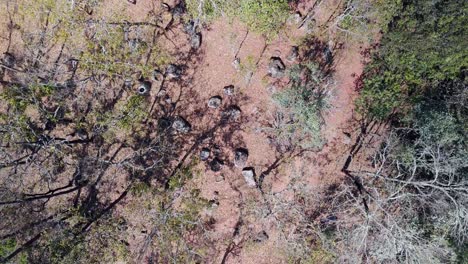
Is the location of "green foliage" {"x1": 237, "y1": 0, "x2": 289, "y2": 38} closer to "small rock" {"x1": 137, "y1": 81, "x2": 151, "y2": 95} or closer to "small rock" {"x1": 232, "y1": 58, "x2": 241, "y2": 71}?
"small rock" {"x1": 232, "y1": 58, "x2": 241, "y2": 71}

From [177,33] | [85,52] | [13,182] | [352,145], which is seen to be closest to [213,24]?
[177,33]

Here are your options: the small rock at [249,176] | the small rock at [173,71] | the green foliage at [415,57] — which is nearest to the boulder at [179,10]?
the small rock at [173,71]

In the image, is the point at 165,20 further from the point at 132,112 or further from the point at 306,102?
the point at 306,102

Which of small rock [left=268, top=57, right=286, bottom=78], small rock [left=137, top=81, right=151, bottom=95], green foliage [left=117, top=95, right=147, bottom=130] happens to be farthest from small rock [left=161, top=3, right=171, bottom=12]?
small rock [left=268, top=57, right=286, bottom=78]

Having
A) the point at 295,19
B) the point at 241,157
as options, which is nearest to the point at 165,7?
the point at 295,19

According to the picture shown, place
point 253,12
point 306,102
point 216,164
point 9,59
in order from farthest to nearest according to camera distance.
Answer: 1. point 216,164
2. point 9,59
3. point 306,102
4. point 253,12

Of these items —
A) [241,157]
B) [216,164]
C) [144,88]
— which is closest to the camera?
[144,88]
